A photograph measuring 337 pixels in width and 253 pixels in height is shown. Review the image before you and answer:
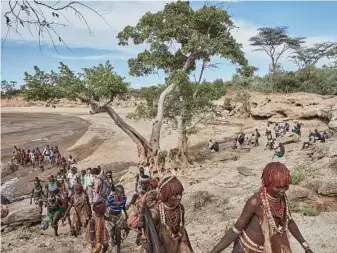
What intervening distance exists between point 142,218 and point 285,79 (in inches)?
1567

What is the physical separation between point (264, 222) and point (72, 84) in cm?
1282

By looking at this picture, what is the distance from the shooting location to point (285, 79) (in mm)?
42062

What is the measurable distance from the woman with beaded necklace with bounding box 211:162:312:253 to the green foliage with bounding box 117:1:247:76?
15.2 meters

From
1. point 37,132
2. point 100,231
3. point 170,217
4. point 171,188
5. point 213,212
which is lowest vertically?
point 37,132

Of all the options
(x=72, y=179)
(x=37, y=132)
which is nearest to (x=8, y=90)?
(x=37, y=132)

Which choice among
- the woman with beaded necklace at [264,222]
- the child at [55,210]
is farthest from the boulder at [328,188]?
the woman with beaded necklace at [264,222]

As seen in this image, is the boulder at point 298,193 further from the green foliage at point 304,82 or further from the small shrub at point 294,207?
the green foliage at point 304,82

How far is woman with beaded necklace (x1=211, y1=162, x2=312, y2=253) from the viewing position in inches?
132

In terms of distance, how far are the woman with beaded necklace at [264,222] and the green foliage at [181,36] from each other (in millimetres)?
15200

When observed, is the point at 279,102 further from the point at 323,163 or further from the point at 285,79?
the point at 323,163

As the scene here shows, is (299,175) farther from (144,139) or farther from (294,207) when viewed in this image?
(144,139)

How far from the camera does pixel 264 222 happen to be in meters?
3.40

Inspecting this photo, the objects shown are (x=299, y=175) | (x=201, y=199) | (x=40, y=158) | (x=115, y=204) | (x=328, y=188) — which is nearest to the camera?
(x=115, y=204)

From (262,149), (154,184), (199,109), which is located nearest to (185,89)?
(199,109)
